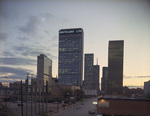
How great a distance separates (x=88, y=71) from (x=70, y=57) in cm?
2579

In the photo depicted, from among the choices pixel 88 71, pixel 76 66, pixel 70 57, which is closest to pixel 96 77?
pixel 88 71

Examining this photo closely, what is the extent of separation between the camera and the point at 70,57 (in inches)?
2469

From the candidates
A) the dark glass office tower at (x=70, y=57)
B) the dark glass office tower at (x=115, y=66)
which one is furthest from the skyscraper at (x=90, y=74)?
the dark glass office tower at (x=115, y=66)

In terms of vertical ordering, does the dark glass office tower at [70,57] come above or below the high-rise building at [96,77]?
above

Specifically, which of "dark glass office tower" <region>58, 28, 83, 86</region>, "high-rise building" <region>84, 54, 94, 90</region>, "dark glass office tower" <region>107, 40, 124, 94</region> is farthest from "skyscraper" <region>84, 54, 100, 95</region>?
"dark glass office tower" <region>107, 40, 124, 94</region>

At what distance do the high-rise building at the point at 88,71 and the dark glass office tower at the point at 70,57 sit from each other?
20090 mm

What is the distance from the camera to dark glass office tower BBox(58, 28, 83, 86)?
60844 millimetres

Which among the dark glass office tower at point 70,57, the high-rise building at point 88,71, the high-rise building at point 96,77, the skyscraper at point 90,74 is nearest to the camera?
the dark glass office tower at point 70,57

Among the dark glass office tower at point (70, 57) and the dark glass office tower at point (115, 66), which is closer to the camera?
the dark glass office tower at point (115, 66)

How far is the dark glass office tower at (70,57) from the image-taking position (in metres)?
60.8

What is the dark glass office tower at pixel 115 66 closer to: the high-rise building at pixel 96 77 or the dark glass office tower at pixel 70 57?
the dark glass office tower at pixel 70 57

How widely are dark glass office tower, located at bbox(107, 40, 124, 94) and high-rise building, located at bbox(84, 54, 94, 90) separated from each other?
38.0 meters

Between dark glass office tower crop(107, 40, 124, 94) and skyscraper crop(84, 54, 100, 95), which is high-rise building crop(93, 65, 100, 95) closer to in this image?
skyscraper crop(84, 54, 100, 95)

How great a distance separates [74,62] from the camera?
2434 inches
